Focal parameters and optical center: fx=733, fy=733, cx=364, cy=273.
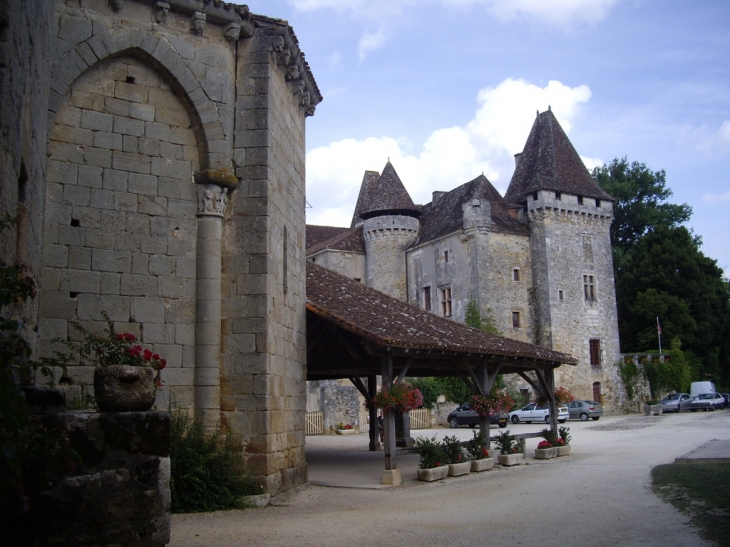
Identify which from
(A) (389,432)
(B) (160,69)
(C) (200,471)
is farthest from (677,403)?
(B) (160,69)

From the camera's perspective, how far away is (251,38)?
1023cm

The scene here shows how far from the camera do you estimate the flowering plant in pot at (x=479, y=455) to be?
1392 cm

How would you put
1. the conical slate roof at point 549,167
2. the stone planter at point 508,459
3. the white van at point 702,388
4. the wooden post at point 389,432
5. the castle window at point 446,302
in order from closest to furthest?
the wooden post at point 389,432
the stone planter at point 508,459
the castle window at point 446,302
the conical slate roof at point 549,167
the white van at point 702,388

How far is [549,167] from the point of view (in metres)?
39.0

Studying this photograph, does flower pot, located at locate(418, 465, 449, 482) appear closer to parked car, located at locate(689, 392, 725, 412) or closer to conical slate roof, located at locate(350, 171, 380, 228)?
parked car, located at locate(689, 392, 725, 412)

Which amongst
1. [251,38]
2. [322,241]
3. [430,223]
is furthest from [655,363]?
[251,38]

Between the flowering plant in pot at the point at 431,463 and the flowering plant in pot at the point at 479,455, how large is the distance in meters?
0.90

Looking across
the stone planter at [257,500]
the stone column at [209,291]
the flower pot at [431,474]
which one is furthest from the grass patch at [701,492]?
the stone column at [209,291]

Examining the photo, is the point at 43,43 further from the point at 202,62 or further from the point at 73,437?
the point at 73,437

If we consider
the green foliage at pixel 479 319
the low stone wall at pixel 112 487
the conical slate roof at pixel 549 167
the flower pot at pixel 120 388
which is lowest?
the low stone wall at pixel 112 487

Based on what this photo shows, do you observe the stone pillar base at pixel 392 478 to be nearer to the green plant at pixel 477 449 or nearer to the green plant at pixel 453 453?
the green plant at pixel 453 453

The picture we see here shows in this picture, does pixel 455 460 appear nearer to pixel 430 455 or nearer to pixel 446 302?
pixel 430 455

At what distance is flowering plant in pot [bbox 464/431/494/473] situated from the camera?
13.9 m

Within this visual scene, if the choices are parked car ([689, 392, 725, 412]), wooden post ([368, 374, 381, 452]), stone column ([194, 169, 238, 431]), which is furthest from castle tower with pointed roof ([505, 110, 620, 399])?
stone column ([194, 169, 238, 431])
